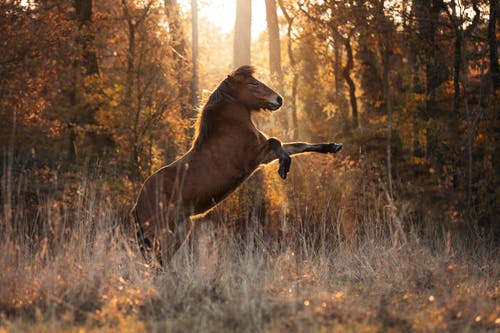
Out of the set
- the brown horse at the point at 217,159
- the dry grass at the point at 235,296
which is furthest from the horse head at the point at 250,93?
the dry grass at the point at 235,296

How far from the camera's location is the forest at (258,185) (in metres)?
6.05

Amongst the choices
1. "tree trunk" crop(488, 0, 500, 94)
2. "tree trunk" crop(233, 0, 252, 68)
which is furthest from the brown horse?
"tree trunk" crop(488, 0, 500, 94)

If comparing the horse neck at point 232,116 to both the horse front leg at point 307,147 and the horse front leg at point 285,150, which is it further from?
the horse front leg at point 307,147

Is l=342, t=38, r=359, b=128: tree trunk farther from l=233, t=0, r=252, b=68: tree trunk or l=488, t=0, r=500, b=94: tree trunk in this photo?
l=488, t=0, r=500, b=94: tree trunk

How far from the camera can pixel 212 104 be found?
8.72 metres

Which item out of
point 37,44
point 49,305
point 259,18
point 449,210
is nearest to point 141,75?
point 37,44

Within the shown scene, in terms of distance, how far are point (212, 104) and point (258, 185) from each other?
8011 millimetres

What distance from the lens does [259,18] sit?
33.6 m

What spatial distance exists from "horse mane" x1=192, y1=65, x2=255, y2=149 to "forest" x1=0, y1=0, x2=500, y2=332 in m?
0.48

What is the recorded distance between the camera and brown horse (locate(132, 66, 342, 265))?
26.8 feet

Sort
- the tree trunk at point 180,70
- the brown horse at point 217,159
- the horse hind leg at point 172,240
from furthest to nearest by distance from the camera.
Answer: the tree trunk at point 180,70 → the brown horse at point 217,159 → the horse hind leg at point 172,240

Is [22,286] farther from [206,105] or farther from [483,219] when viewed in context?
[483,219]

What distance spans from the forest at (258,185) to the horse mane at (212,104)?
0.48 meters

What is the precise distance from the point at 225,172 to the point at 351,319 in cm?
333
